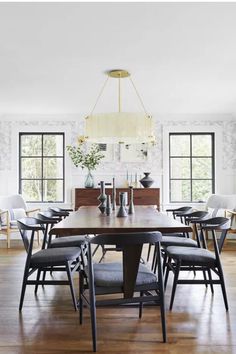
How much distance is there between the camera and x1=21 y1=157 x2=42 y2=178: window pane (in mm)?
6953

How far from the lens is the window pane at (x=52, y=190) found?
6.96m

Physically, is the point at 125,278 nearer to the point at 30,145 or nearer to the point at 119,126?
the point at 119,126

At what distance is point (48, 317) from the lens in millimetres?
2818

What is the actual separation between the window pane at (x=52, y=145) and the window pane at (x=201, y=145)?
2717 mm

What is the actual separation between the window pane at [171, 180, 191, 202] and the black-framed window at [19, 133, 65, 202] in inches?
89.2

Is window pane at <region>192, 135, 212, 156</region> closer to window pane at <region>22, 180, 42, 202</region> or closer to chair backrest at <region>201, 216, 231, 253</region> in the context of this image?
window pane at <region>22, 180, 42, 202</region>

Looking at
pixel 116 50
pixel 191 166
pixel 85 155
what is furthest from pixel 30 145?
pixel 116 50

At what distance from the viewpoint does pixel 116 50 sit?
349 centimetres

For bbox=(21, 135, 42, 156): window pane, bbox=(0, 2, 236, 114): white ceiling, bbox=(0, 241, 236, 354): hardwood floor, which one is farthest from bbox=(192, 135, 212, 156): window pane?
bbox=(0, 241, 236, 354): hardwood floor

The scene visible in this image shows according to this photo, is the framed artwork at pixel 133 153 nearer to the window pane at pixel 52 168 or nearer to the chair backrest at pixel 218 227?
the window pane at pixel 52 168

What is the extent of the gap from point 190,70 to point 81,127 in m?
3.23

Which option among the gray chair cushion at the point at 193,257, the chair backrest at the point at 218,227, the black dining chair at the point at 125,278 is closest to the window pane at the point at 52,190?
the chair backrest at the point at 218,227

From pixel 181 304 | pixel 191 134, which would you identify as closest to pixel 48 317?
pixel 181 304

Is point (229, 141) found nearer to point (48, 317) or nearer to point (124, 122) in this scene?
point (124, 122)
